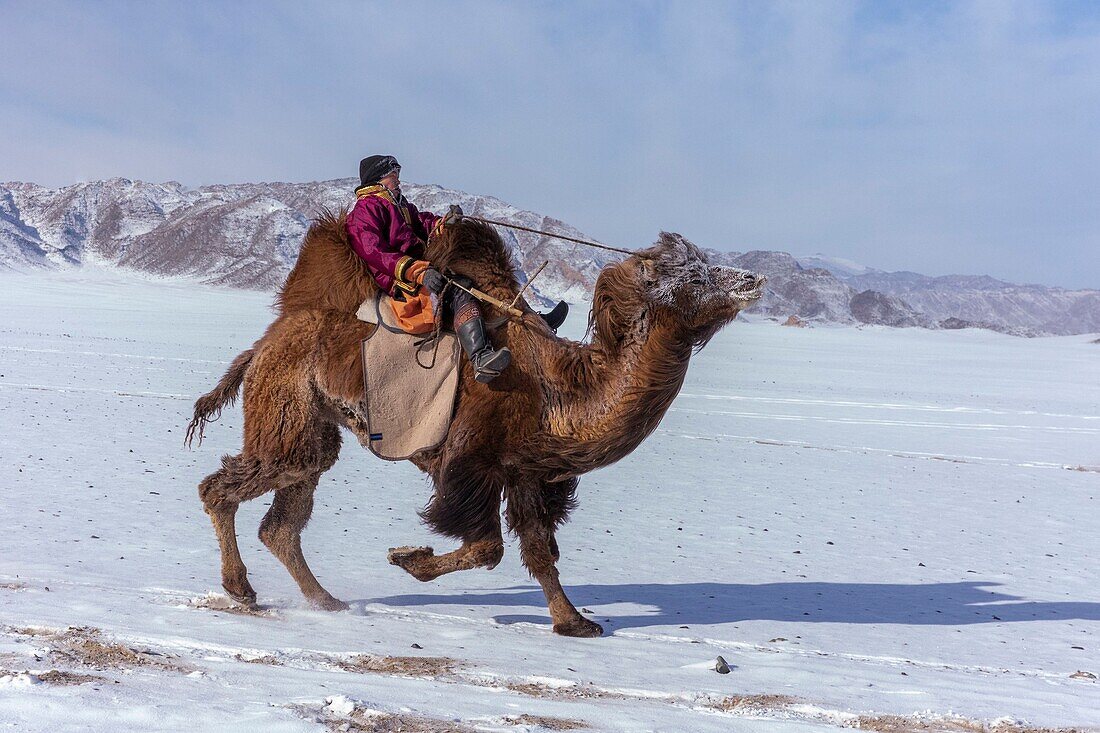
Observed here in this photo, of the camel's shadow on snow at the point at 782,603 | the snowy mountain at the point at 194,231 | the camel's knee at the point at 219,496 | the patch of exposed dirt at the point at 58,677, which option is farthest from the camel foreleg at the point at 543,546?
the snowy mountain at the point at 194,231

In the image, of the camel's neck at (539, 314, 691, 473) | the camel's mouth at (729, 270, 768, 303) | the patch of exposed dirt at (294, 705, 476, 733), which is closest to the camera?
the patch of exposed dirt at (294, 705, 476, 733)

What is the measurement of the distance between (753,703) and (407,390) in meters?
2.39

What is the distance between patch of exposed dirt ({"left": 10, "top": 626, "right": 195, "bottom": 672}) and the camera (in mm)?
3748

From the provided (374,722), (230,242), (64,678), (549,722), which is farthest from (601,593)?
(230,242)

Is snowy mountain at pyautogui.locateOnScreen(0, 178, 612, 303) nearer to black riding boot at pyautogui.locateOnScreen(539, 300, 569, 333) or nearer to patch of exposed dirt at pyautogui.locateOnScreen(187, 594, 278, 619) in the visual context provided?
black riding boot at pyautogui.locateOnScreen(539, 300, 569, 333)

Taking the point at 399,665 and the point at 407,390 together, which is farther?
the point at 407,390

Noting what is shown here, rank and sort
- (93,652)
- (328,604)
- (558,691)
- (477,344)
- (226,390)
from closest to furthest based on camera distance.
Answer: (93,652) < (558,691) < (477,344) < (328,604) < (226,390)

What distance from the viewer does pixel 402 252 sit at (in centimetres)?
565

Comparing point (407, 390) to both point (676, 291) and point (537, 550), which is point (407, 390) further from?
point (676, 291)

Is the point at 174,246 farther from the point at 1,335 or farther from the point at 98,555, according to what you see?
the point at 98,555

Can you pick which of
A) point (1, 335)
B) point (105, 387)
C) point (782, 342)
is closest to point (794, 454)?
point (105, 387)

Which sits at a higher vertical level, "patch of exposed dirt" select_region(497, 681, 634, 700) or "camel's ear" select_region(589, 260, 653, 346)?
"camel's ear" select_region(589, 260, 653, 346)

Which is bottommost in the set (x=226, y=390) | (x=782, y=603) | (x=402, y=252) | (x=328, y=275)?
(x=782, y=603)

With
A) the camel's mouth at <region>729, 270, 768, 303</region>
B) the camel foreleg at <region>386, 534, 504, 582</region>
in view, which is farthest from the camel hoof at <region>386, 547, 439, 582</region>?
the camel's mouth at <region>729, 270, 768, 303</region>
